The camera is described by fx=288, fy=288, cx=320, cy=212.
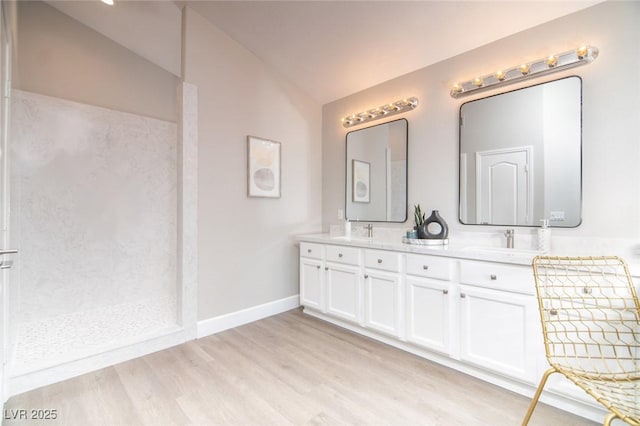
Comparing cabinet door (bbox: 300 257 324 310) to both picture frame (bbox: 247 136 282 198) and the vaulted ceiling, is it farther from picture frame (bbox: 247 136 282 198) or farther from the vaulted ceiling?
the vaulted ceiling

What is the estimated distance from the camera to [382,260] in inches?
91.7

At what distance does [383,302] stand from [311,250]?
2.98 feet

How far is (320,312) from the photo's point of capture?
114 inches

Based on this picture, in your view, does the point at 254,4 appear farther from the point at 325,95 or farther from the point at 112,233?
the point at 112,233

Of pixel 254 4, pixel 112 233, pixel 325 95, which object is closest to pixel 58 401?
pixel 112 233

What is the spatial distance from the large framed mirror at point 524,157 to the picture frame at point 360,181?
3.17ft

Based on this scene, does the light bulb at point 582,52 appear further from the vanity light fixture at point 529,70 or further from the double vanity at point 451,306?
the double vanity at point 451,306

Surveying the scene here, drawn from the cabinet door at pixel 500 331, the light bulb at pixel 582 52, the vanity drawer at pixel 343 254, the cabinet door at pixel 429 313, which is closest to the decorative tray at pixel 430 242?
the cabinet door at pixel 429 313

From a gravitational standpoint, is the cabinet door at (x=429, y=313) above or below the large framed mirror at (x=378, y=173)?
below

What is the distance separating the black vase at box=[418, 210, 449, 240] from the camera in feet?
7.25

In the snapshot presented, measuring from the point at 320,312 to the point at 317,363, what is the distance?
82 cm

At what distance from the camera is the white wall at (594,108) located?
1707 millimetres

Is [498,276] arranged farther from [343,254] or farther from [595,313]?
[343,254]

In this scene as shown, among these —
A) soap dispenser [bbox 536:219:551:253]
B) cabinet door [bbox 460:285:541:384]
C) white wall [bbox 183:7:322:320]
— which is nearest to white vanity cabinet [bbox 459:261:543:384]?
cabinet door [bbox 460:285:541:384]
